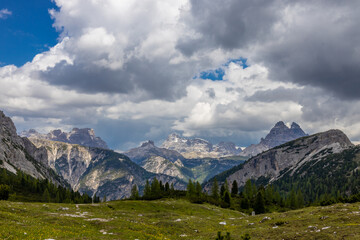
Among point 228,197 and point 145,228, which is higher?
point 145,228

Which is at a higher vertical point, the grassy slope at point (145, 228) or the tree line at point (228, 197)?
the grassy slope at point (145, 228)

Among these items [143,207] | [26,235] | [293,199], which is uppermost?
[26,235]

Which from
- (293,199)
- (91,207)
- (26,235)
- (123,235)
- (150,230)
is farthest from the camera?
(293,199)

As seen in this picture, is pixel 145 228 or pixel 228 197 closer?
pixel 145 228

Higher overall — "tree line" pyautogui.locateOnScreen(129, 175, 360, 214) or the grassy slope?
the grassy slope

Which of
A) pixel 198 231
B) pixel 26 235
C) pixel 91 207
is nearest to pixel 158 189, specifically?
pixel 91 207

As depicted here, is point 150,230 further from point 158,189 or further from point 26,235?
point 158,189

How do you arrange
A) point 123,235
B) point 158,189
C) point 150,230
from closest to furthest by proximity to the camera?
point 123,235, point 150,230, point 158,189

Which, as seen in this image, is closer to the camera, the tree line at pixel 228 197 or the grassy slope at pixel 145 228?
the grassy slope at pixel 145 228

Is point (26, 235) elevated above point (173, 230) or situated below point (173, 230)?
above

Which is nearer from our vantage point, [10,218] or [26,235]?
[26,235]

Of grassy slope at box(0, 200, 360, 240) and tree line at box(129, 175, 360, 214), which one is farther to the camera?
tree line at box(129, 175, 360, 214)

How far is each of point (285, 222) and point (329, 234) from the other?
1837cm

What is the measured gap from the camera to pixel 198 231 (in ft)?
176
